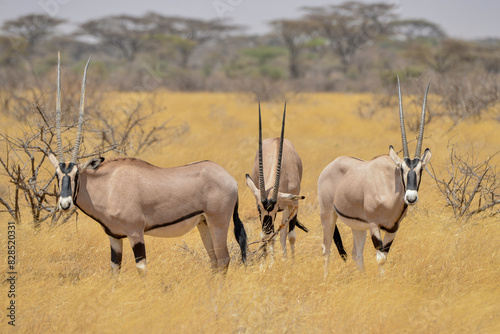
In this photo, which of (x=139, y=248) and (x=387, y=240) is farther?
(x=387, y=240)

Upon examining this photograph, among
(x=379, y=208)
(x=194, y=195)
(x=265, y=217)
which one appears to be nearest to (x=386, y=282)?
(x=379, y=208)

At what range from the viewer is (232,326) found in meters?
3.53

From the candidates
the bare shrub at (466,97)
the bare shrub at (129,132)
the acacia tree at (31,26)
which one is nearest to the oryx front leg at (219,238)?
the bare shrub at (129,132)

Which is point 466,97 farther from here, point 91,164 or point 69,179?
point 69,179

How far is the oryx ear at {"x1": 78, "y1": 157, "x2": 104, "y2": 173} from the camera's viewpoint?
155 inches

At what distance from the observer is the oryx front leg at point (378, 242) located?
421cm

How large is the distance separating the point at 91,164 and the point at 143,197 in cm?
44

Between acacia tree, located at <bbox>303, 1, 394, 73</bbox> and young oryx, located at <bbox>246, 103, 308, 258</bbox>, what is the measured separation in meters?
30.2

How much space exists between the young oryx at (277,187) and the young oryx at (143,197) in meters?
0.42

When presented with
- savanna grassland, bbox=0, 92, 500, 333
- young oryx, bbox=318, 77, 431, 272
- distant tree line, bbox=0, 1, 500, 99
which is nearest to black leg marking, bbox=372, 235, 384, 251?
young oryx, bbox=318, 77, 431, 272

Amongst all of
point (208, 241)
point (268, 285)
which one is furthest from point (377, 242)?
point (208, 241)

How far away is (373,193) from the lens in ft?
13.9

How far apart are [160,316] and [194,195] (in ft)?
3.11

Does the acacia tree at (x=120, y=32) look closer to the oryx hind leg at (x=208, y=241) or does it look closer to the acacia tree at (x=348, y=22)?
the acacia tree at (x=348, y=22)
